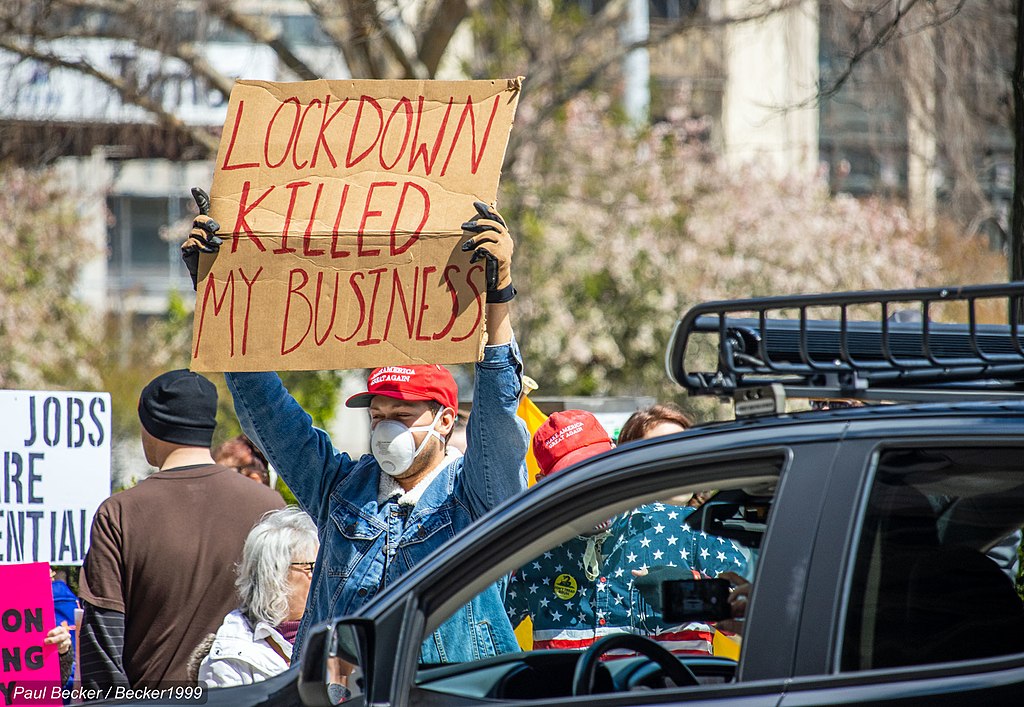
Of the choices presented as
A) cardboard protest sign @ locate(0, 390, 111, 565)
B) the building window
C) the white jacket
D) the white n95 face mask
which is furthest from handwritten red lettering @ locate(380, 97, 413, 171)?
the building window

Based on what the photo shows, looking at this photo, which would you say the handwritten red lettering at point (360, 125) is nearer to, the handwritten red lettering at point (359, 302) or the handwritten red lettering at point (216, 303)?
the handwritten red lettering at point (359, 302)

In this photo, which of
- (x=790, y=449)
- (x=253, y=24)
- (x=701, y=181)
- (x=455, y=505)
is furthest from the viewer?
→ (x=701, y=181)

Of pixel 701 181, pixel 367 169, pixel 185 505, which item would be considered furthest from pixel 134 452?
pixel 367 169

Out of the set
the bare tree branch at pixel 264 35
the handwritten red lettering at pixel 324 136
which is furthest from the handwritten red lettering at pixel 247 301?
the bare tree branch at pixel 264 35

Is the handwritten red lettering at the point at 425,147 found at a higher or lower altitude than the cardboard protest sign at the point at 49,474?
higher

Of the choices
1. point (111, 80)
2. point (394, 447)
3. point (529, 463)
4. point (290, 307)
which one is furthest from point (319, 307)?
point (111, 80)

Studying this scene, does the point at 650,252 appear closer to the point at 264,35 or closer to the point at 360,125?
the point at 264,35

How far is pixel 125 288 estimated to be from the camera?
2962 centimetres

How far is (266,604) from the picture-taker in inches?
156

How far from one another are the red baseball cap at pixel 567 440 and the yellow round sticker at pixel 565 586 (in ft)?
4.06

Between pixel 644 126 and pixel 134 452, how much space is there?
28.3 ft

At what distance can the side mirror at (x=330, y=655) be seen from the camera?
7.64ft

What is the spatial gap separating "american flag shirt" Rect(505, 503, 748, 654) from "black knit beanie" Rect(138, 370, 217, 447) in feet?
7.06

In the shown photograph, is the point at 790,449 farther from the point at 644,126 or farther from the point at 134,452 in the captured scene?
the point at 644,126
